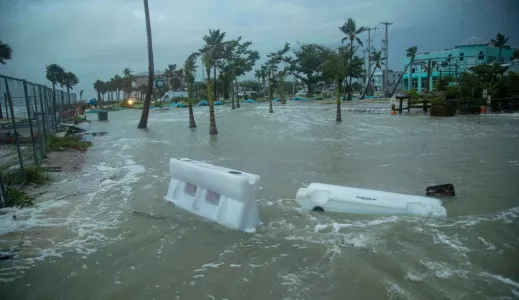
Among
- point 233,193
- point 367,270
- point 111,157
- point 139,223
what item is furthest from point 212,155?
point 367,270

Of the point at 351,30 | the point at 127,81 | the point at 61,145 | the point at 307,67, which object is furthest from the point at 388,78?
the point at 61,145

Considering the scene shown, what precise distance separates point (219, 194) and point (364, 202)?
230 centimetres

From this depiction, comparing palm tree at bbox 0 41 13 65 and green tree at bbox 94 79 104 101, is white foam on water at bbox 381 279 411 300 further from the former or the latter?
green tree at bbox 94 79 104 101

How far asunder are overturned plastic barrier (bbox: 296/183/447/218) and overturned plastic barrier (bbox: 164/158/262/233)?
3.68 ft

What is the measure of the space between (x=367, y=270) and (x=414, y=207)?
2.05m

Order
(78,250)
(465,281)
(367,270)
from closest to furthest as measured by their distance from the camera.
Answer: (465,281), (367,270), (78,250)

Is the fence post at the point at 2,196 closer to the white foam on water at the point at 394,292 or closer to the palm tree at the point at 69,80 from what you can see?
the white foam on water at the point at 394,292

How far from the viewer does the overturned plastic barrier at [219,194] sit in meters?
4.93

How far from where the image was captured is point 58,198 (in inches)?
276

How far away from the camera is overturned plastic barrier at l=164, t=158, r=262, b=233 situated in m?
4.93

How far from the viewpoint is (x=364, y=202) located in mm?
5809

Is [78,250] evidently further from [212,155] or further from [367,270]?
[212,155]

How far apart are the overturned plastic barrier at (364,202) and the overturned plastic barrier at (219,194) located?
1120mm

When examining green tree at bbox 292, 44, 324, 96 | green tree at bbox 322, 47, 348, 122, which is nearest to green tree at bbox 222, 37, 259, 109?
green tree at bbox 292, 44, 324, 96
